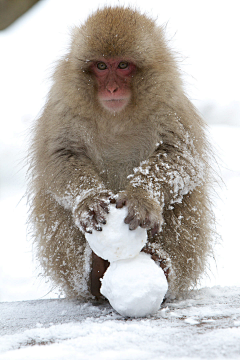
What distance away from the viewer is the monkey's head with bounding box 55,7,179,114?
3000 mm

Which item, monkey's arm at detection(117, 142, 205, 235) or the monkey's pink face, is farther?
the monkey's pink face

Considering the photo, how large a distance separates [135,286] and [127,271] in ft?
0.30

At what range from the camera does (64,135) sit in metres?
3.27

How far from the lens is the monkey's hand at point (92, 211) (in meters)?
2.64

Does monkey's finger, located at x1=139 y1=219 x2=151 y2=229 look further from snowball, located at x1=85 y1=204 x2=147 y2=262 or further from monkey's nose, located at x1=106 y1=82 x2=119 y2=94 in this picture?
monkey's nose, located at x1=106 y1=82 x2=119 y2=94

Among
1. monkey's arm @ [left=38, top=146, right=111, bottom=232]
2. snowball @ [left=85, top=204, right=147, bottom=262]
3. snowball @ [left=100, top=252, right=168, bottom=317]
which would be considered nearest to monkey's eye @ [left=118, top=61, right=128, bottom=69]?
monkey's arm @ [left=38, top=146, right=111, bottom=232]

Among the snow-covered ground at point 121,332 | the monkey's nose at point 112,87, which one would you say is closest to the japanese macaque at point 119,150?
the monkey's nose at point 112,87

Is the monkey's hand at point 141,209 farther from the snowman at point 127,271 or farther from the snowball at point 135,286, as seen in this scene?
the snowball at point 135,286

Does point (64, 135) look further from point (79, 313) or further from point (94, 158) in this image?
point (79, 313)

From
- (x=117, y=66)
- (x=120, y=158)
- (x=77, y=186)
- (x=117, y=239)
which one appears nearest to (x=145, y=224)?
(x=117, y=239)

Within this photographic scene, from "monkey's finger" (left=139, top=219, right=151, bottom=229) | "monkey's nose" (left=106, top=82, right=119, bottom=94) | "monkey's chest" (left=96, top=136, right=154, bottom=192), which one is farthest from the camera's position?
"monkey's chest" (left=96, top=136, right=154, bottom=192)

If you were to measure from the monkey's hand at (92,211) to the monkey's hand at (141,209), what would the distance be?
0.28 feet

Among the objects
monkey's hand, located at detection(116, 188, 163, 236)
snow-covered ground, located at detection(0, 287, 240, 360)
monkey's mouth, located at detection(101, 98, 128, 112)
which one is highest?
monkey's mouth, located at detection(101, 98, 128, 112)

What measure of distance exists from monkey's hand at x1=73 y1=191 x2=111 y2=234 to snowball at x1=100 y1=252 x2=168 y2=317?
9.4 inches
